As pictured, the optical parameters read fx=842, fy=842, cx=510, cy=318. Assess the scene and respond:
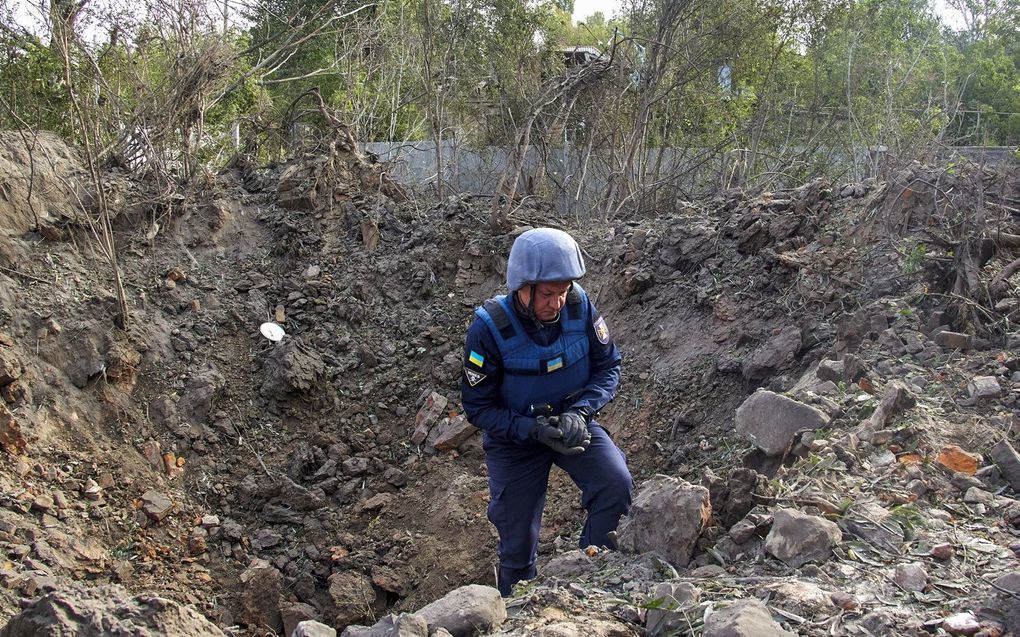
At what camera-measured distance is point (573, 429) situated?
3291mm

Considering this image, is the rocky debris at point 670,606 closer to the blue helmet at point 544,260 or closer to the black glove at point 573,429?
the black glove at point 573,429

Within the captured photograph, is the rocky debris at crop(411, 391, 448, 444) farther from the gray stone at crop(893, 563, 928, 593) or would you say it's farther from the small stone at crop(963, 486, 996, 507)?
the gray stone at crop(893, 563, 928, 593)

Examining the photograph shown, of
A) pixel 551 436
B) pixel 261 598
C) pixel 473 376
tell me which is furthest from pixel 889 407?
pixel 261 598

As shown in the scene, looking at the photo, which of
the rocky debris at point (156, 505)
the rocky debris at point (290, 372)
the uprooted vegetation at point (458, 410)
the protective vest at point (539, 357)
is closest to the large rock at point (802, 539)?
the uprooted vegetation at point (458, 410)

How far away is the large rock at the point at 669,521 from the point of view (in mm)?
2955

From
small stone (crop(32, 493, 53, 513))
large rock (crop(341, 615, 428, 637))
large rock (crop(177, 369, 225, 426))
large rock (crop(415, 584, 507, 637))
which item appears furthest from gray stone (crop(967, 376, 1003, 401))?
small stone (crop(32, 493, 53, 513))

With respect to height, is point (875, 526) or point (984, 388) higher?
point (984, 388)

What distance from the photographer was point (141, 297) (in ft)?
19.4

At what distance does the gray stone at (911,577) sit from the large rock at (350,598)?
2.82m

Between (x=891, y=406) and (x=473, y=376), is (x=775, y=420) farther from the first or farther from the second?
(x=473, y=376)

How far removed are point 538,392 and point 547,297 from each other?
421mm

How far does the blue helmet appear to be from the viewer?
320 centimetres

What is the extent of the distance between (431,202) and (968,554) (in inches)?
235

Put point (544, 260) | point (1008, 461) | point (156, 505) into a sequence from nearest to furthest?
point (1008, 461) → point (544, 260) → point (156, 505)
